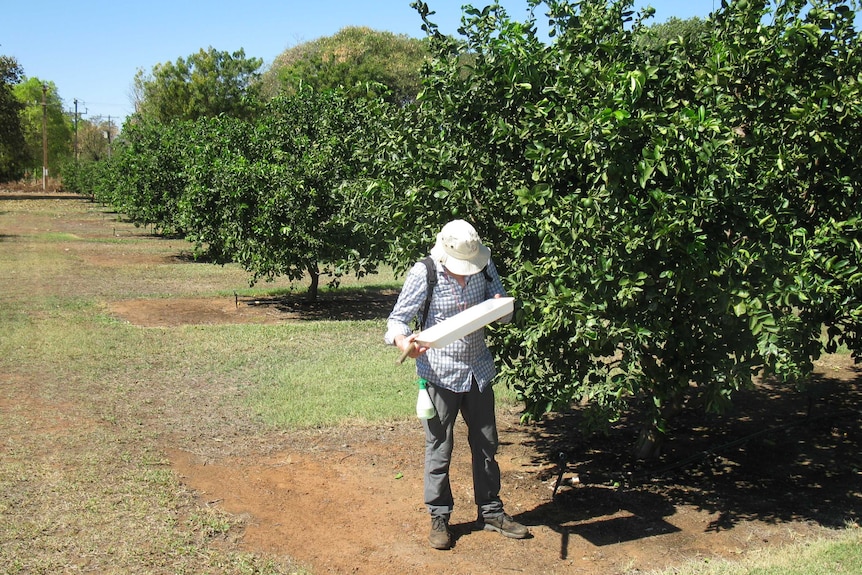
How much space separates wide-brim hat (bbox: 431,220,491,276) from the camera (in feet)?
14.5

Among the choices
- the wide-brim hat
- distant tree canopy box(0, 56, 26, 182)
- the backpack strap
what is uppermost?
distant tree canopy box(0, 56, 26, 182)

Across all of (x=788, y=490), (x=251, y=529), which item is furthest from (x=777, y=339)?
(x=251, y=529)

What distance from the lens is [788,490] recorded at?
5.69 metres

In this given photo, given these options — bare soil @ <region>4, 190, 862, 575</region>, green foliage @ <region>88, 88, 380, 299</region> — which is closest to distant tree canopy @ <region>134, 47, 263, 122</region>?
green foliage @ <region>88, 88, 380, 299</region>

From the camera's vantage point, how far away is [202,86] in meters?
41.4

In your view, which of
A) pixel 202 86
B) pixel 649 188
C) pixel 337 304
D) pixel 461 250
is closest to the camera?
pixel 461 250

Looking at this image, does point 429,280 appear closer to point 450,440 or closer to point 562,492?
point 450,440

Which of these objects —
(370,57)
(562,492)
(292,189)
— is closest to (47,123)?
(370,57)

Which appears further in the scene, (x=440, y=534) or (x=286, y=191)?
(x=286, y=191)

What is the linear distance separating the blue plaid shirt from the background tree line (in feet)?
1.03

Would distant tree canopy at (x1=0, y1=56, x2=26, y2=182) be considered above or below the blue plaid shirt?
above

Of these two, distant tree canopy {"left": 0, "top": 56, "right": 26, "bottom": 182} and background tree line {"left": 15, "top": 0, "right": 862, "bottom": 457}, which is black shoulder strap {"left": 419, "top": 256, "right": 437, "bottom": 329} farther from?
distant tree canopy {"left": 0, "top": 56, "right": 26, "bottom": 182}

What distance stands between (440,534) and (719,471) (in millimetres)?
2514

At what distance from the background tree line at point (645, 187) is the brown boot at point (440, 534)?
0.86m
